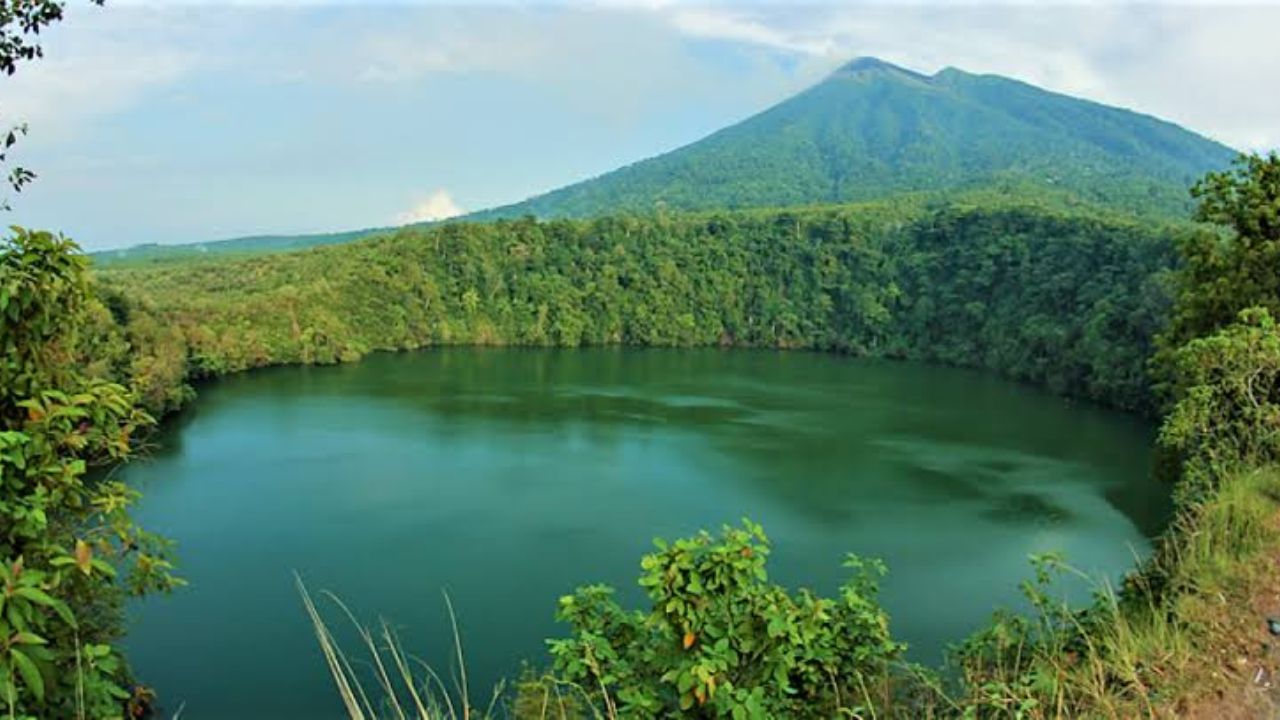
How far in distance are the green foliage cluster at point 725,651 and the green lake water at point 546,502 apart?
1566mm

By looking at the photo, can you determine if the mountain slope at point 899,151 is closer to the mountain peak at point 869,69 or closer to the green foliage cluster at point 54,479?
the mountain peak at point 869,69

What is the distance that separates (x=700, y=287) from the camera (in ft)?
153

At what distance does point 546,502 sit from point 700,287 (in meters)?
32.2

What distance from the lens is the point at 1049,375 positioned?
1144 inches

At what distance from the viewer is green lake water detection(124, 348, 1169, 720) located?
9.81m

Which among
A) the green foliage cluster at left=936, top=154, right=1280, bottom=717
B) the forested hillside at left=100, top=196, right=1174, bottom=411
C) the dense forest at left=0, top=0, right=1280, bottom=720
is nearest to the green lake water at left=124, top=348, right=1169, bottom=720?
the green foliage cluster at left=936, top=154, right=1280, bottom=717

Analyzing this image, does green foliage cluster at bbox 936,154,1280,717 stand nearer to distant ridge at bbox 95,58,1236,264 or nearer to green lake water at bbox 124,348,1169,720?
green lake water at bbox 124,348,1169,720

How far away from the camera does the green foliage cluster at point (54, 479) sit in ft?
6.49

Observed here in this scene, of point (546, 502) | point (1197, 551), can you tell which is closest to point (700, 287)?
point (546, 502)

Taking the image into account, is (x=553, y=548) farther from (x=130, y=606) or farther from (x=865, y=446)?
(x=865, y=446)

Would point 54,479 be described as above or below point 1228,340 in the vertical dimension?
below

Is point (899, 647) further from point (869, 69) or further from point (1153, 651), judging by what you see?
point (869, 69)

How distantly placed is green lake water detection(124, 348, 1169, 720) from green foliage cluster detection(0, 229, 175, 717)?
4.00m

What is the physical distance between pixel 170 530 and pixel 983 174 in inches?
2760
